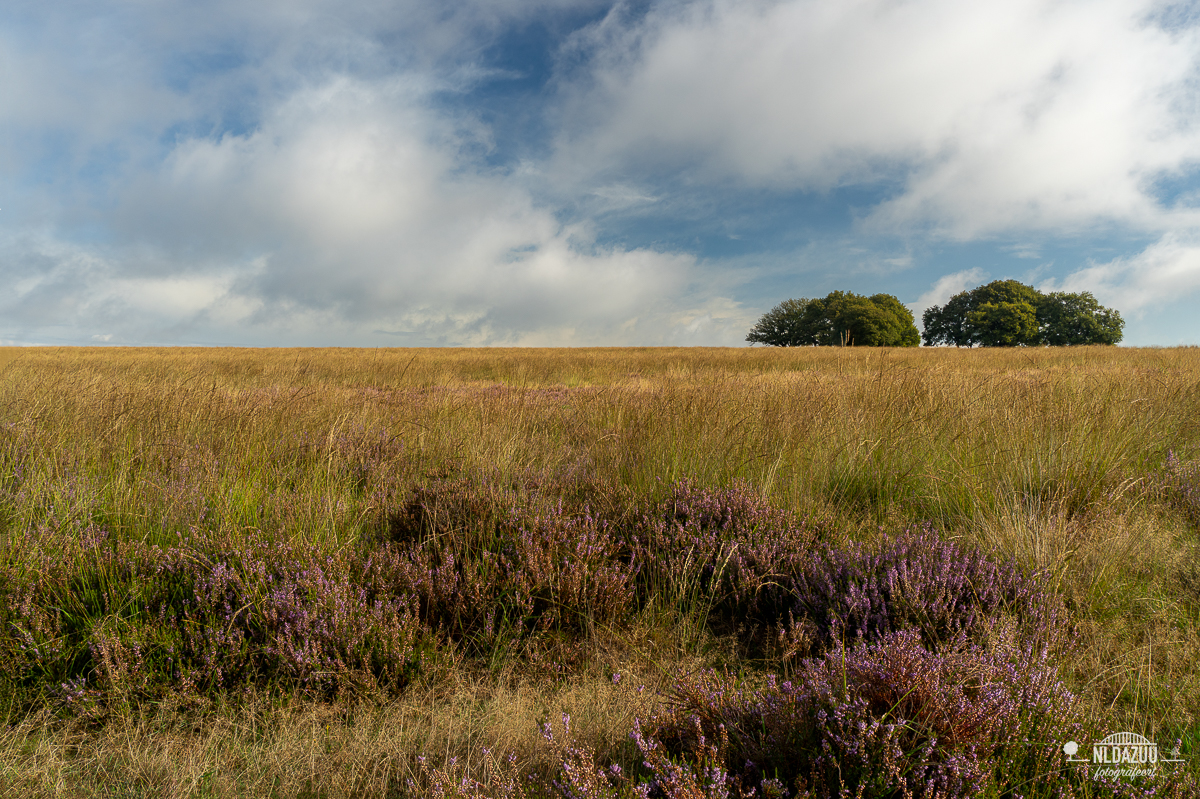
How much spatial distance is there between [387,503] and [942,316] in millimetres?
79009

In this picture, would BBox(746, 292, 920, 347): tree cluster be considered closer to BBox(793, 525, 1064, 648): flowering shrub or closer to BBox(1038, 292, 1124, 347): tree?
BBox(1038, 292, 1124, 347): tree

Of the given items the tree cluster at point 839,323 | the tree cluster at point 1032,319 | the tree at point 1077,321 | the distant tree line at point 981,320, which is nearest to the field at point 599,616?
the tree cluster at point 839,323

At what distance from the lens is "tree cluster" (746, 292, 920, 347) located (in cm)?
5416

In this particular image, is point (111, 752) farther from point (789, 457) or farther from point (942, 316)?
point (942, 316)

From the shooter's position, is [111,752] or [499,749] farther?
[111,752]

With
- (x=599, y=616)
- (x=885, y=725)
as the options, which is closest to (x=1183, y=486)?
(x=885, y=725)

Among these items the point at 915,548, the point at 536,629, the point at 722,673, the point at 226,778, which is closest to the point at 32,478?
the point at 226,778

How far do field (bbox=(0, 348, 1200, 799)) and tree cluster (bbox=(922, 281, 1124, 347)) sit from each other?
6614 cm

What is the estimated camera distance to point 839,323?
2292 inches

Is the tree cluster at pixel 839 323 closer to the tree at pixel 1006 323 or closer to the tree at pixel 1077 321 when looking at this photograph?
the tree at pixel 1006 323

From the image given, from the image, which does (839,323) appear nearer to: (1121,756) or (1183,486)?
(1183,486)

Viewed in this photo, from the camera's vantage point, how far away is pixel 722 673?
82.4 inches

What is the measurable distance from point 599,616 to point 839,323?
6293 centimetres

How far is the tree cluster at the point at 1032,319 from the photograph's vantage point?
5634 centimetres
